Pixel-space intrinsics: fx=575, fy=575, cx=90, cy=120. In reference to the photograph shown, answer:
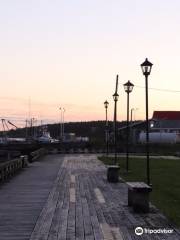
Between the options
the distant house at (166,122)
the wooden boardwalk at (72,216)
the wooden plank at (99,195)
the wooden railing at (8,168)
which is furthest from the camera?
the distant house at (166,122)

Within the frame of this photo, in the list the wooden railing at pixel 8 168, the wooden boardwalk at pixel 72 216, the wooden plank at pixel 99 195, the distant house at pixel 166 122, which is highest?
the distant house at pixel 166 122

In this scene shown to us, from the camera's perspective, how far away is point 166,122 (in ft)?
456

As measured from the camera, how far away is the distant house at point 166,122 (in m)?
134

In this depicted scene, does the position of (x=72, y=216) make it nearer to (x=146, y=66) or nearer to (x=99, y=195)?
(x=99, y=195)

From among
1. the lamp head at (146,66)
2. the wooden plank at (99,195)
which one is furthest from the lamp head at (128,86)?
the wooden plank at (99,195)

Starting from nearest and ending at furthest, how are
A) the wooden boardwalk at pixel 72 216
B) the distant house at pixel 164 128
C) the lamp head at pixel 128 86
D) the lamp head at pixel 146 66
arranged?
the wooden boardwalk at pixel 72 216 < the lamp head at pixel 146 66 < the lamp head at pixel 128 86 < the distant house at pixel 164 128

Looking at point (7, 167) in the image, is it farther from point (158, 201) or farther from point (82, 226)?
point (82, 226)

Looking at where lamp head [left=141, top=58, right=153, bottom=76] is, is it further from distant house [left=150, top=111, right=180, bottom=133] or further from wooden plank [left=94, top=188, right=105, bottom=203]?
distant house [left=150, top=111, right=180, bottom=133]

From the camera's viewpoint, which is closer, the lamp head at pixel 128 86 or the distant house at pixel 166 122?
the lamp head at pixel 128 86

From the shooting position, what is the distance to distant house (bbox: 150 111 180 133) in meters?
134

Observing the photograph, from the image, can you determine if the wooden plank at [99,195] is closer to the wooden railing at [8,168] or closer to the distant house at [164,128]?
the wooden railing at [8,168]

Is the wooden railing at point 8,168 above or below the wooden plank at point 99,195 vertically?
above

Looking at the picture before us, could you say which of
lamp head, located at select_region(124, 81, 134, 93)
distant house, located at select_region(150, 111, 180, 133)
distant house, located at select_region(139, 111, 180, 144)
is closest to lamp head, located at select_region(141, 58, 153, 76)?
lamp head, located at select_region(124, 81, 134, 93)

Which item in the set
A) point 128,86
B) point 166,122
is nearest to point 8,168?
point 128,86
